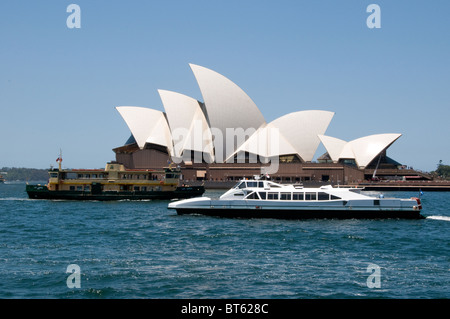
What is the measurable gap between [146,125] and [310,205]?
82775 millimetres

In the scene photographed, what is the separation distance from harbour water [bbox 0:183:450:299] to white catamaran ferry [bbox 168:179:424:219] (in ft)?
4.38

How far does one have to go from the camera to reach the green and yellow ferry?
66.9 meters

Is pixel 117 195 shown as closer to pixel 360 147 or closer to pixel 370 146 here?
pixel 360 147

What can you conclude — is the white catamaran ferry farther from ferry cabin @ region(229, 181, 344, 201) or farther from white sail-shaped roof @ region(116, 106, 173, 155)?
white sail-shaped roof @ region(116, 106, 173, 155)

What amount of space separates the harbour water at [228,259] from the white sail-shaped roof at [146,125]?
258ft

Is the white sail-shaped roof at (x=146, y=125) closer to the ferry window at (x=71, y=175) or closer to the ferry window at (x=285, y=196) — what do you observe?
the ferry window at (x=71, y=175)

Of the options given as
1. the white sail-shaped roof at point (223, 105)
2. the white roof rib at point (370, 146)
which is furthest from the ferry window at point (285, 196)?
the white roof rib at point (370, 146)

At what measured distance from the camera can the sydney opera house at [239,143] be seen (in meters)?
112

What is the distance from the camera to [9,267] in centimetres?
2038

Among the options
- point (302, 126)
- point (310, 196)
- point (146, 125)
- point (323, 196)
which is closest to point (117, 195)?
point (310, 196)

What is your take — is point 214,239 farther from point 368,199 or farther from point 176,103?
point 176,103

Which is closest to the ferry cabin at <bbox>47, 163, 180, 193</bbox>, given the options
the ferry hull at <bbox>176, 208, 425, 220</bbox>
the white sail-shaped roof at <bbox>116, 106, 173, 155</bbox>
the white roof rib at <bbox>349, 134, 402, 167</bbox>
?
the ferry hull at <bbox>176, 208, 425, 220</bbox>
